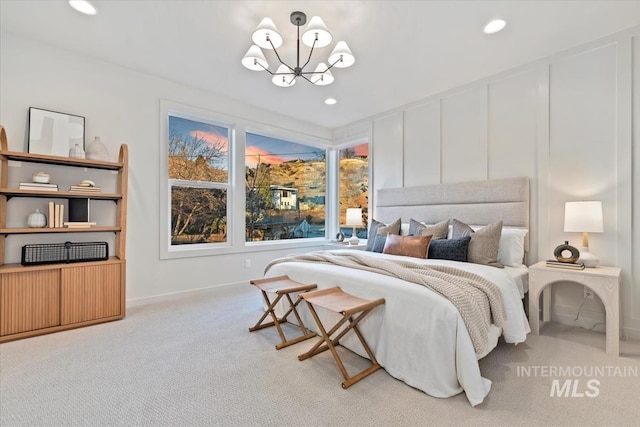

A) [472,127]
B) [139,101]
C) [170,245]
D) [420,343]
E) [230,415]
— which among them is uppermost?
[139,101]

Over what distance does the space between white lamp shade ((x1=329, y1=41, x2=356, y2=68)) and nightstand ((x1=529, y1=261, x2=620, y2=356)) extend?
2.42 m

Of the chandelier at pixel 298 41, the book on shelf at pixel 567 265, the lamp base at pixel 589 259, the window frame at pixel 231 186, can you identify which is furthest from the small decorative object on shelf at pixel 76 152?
the lamp base at pixel 589 259

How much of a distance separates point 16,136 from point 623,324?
19.0 ft

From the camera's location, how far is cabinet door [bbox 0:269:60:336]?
251 centimetres

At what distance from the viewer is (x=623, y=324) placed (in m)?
2.65

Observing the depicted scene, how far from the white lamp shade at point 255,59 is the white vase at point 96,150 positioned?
6.04 ft

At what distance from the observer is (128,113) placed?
3424 millimetres

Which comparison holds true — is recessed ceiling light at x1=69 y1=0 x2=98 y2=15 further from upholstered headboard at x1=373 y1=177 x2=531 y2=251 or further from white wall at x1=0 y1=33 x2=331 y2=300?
upholstered headboard at x1=373 y1=177 x2=531 y2=251

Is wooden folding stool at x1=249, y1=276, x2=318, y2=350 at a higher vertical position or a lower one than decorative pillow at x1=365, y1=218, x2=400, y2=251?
lower

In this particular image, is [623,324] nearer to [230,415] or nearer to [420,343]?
[420,343]

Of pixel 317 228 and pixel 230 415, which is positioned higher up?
pixel 317 228

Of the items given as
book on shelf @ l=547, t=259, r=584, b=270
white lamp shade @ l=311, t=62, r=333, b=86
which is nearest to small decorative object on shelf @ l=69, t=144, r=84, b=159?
white lamp shade @ l=311, t=62, r=333, b=86

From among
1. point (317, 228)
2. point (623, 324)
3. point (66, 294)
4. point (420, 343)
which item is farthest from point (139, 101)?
point (623, 324)

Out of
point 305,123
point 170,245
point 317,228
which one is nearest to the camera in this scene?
point 170,245
